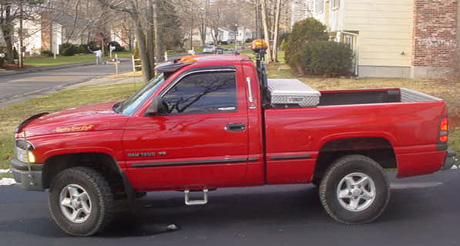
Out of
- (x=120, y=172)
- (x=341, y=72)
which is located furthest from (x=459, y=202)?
(x=341, y=72)

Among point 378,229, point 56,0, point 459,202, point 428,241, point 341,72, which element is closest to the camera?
point 428,241

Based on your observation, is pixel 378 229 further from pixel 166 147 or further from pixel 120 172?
pixel 120 172

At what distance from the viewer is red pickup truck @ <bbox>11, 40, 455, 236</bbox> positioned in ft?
17.2

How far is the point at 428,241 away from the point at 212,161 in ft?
7.29

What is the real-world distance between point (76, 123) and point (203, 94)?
132cm

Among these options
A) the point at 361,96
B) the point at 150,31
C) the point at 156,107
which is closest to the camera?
the point at 156,107

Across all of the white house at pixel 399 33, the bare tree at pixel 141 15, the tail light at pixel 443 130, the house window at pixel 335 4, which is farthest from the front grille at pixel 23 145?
the house window at pixel 335 4

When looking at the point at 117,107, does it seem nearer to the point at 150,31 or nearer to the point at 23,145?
the point at 23,145

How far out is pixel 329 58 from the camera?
73.0 ft

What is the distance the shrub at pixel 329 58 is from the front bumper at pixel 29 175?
18162 mm

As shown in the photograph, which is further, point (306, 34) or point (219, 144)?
point (306, 34)

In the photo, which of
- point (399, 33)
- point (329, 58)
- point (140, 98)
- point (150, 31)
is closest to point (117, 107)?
point (140, 98)

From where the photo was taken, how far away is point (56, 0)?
12711 mm

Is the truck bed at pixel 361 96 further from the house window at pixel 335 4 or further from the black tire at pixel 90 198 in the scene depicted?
the house window at pixel 335 4
